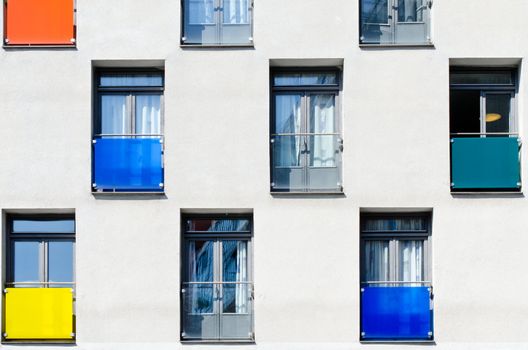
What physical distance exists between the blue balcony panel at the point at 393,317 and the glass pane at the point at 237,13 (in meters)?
5.10

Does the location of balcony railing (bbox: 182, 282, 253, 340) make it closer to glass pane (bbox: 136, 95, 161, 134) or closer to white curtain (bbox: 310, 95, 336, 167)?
white curtain (bbox: 310, 95, 336, 167)

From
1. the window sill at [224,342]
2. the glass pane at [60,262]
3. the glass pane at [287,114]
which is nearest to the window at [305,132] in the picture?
the glass pane at [287,114]

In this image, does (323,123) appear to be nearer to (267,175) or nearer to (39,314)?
(267,175)

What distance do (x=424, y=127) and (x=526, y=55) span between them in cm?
214

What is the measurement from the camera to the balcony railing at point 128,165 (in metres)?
19.6

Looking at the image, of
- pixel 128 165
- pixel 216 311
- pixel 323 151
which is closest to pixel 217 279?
pixel 216 311

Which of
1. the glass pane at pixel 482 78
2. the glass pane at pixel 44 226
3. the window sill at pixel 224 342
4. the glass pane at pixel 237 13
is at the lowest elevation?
the window sill at pixel 224 342

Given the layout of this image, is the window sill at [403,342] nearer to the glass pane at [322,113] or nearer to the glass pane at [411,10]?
the glass pane at [322,113]

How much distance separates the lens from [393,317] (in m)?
19.5

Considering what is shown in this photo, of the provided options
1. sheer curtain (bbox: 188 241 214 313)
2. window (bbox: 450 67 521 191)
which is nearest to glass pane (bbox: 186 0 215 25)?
sheer curtain (bbox: 188 241 214 313)

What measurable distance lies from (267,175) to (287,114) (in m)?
1.28

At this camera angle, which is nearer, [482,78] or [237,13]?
[237,13]

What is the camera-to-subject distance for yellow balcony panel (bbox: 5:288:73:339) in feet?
64.0

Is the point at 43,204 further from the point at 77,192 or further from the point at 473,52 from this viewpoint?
the point at 473,52
